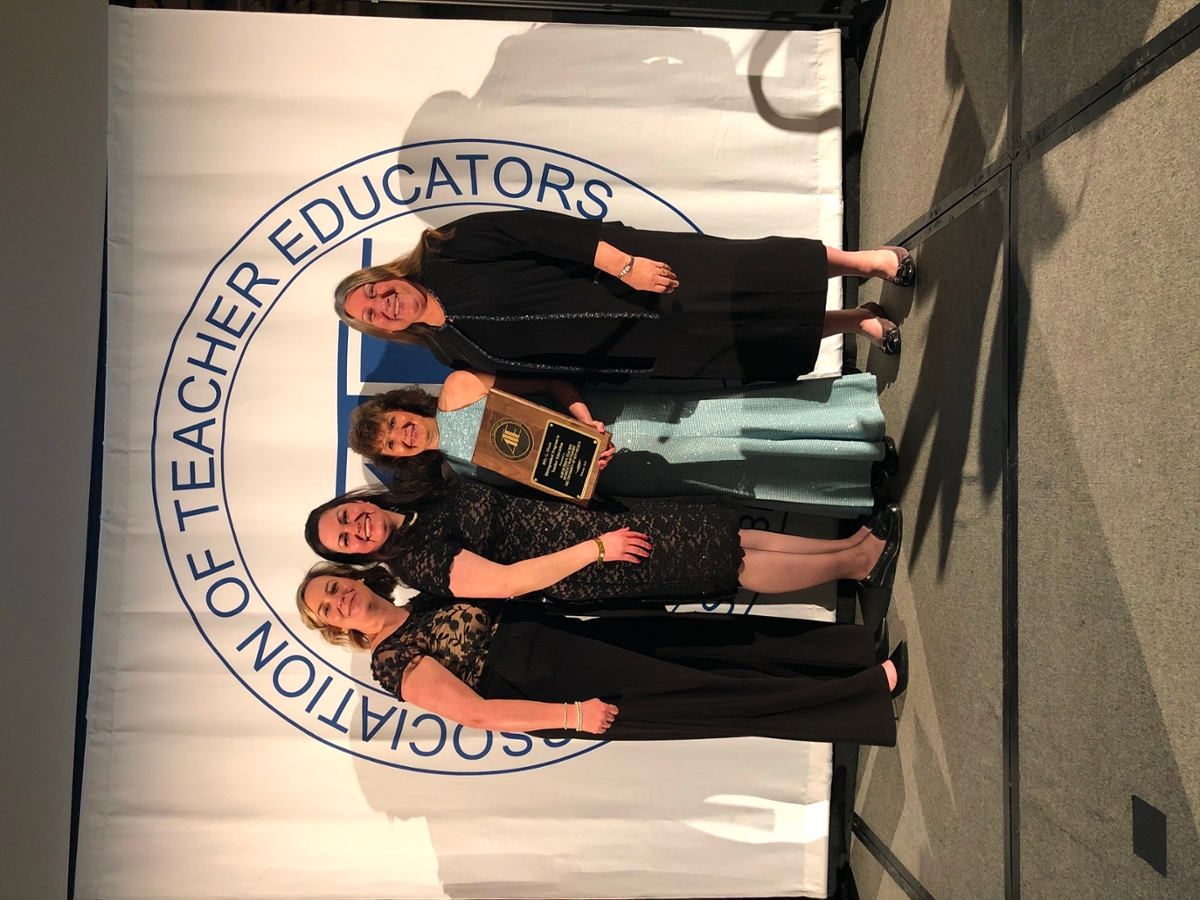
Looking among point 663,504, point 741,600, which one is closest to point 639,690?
point 663,504

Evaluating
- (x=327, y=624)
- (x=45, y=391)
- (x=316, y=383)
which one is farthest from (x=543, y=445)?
(x=45, y=391)

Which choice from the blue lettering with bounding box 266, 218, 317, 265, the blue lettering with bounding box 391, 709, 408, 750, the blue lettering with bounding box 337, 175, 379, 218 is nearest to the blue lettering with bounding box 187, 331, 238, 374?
the blue lettering with bounding box 266, 218, 317, 265

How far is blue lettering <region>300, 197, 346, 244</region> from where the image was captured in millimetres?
2502

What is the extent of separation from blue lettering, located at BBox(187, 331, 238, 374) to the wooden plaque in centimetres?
118

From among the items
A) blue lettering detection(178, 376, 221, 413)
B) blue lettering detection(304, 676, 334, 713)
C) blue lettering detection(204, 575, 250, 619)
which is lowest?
blue lettering detection(304, 676, 334, 713)

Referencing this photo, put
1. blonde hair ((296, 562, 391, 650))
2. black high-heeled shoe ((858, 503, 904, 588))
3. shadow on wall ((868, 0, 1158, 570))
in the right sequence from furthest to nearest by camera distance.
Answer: black high-heeled shoe ((858, 503, 904, 588))
blonde hair ((296, 562, 391, 650))
shadow on wall ((868, 0, 1158, 570))

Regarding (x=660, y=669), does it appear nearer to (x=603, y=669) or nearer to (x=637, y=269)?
(x=603, y=669)

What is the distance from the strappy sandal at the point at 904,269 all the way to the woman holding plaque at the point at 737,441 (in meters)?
0.31

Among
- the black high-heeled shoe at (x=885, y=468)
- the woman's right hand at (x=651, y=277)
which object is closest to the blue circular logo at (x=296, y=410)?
the woman's right hand at (x=651, y=277)

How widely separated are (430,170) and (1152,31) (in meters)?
1.96

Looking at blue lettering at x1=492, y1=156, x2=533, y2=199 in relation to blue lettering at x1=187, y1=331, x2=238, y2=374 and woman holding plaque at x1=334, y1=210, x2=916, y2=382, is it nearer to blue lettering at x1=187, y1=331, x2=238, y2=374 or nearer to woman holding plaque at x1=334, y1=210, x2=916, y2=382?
woman holding plaque at x1=334, y1=210, x2=916, y2=382

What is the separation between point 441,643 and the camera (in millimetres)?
1924

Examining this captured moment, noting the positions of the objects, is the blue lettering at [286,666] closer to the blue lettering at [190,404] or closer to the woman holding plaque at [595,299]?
the blue lettering at [190,404]

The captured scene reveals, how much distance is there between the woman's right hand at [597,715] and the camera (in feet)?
6.31
